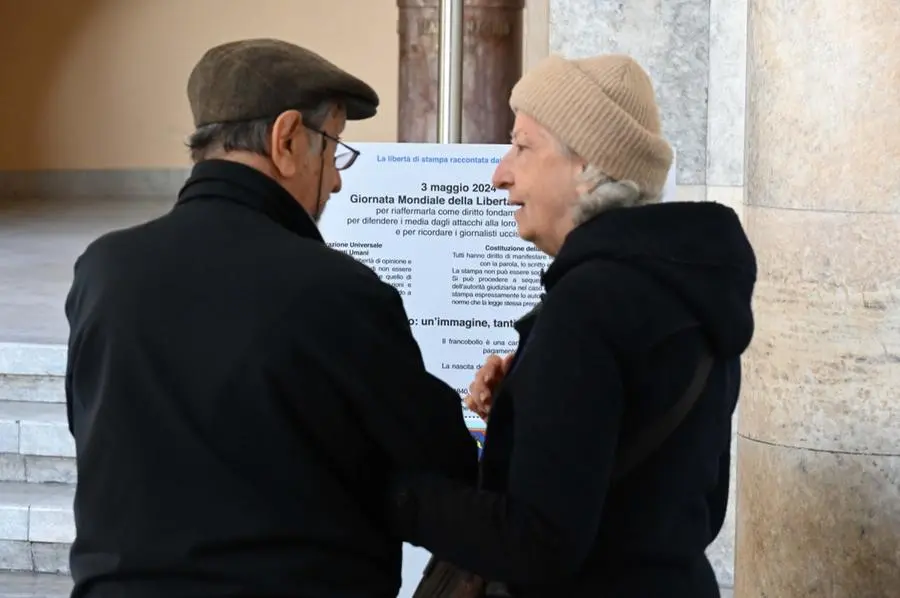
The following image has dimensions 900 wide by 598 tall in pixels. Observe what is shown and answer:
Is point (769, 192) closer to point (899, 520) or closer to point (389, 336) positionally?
point (899, 520)

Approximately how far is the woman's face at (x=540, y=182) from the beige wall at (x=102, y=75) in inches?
456

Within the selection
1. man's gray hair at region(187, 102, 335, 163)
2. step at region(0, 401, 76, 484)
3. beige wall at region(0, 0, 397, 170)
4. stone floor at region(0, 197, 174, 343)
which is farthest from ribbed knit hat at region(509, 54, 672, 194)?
beige wall at region(0, 0, 397, 170)

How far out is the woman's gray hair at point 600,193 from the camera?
1849 millimetres

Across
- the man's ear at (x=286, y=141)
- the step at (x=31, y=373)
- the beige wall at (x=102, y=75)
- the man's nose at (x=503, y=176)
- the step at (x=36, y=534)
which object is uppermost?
the man's ear at (x=286, y=141)

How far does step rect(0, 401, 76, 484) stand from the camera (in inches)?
205

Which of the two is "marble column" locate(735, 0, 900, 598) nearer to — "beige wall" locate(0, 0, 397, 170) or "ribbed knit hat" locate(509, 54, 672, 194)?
"ribbed knit hat" locate(509, 54, 672, 194)

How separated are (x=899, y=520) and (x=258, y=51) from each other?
2.00 metres

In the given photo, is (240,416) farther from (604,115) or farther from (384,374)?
(604,115)

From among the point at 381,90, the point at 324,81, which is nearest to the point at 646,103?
the point at 324,81

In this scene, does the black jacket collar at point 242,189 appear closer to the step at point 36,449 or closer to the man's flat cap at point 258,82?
the man's flat cap at point 258,82

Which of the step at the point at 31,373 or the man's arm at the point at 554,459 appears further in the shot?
the step at the point at 31,373

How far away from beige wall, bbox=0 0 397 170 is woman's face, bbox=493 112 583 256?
11.6 m

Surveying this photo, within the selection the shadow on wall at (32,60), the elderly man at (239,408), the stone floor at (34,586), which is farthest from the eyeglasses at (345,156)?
the shadow on wall at (32,60)

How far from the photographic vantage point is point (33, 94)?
1334 centimetres
